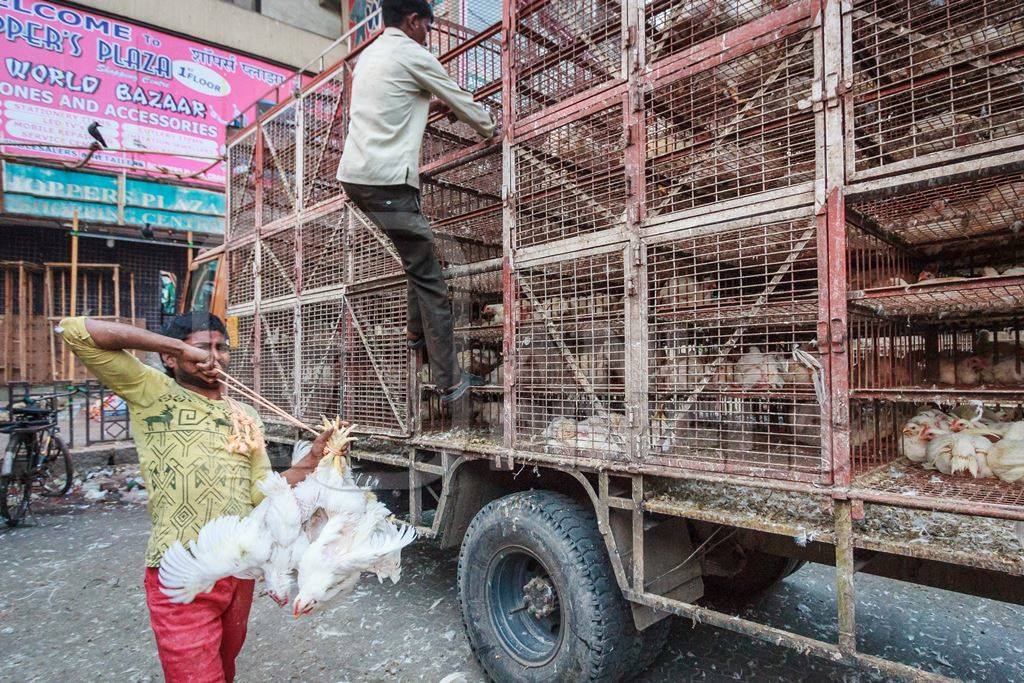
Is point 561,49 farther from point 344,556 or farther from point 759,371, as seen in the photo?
point 344,556

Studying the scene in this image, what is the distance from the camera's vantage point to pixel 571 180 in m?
3.51

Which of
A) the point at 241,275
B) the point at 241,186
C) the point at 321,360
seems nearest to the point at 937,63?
the point at 321,360

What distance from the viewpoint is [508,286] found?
12.0ft

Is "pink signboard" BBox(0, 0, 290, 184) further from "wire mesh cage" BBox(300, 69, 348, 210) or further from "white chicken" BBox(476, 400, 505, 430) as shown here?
"white chicken" BBox(476, 400, 505, 430)

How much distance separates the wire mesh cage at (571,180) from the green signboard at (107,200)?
39.2ft

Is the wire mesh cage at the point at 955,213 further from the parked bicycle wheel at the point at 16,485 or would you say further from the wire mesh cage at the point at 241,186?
the parked bicycle wheel at the point at 16,485

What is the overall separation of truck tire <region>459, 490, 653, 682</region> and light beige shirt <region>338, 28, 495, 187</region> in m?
2.31

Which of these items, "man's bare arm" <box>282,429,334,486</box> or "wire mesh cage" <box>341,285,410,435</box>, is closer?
"man's bare arm" <box>282,429,334,486</box>

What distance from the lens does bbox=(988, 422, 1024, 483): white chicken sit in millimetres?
2422

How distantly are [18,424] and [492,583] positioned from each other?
6.83 m

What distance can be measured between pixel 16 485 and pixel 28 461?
1.28 feet

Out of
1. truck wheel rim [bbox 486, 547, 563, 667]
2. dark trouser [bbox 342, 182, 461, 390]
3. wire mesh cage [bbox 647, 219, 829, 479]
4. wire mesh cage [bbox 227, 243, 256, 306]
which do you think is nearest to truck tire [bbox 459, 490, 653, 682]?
truck wheel rim [bbox 486, 547, 563, 667]

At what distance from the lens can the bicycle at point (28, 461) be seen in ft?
21.4

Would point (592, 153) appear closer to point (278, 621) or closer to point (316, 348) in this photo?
point (316, 348)
